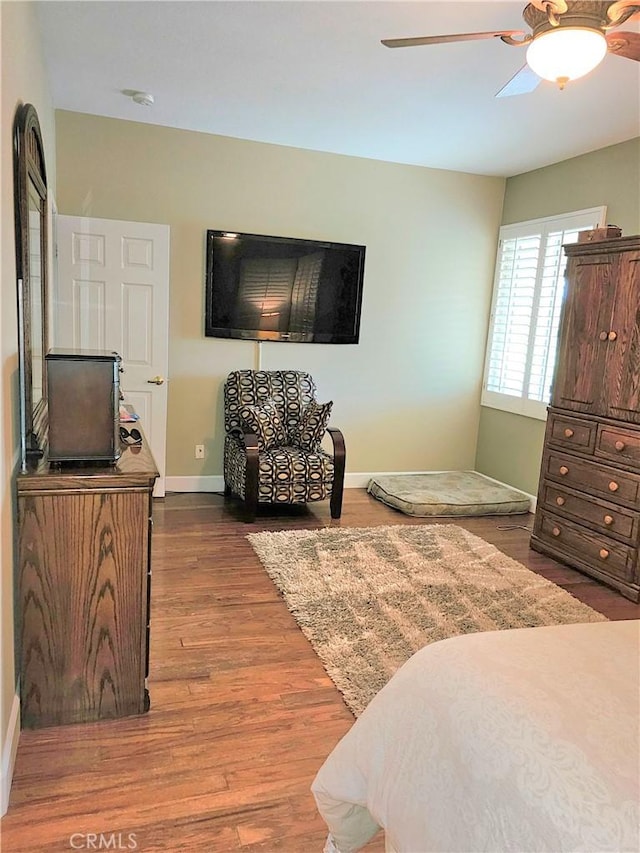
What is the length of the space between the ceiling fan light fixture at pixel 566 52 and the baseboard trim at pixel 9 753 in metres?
2.67

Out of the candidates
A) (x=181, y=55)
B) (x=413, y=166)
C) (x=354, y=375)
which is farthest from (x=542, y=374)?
(x=181, y=55)

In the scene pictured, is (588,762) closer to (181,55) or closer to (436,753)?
(436,753)

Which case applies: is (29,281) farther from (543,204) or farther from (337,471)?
(543,204)

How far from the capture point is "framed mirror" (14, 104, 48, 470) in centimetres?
210

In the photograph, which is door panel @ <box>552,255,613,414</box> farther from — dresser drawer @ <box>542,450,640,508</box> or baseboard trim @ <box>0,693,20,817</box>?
baseboard trim @ <box>0,693,20,817</box>

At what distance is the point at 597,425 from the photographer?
3643 millimetres

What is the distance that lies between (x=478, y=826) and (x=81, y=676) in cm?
157

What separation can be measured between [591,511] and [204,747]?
2.63 meters

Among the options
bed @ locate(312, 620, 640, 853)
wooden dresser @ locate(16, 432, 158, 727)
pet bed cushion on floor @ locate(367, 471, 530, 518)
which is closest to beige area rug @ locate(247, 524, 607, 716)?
pet bed cushion on floor @ locate(367, 471, 530, 518)

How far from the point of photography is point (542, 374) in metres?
4.96

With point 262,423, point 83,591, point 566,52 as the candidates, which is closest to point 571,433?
point 262,423

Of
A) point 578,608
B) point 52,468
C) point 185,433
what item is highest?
point 52,468

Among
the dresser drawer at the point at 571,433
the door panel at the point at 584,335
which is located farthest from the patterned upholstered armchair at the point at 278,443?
the door panel at the point at 584,335

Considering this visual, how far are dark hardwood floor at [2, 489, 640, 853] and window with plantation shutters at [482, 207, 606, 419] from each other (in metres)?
2.17
